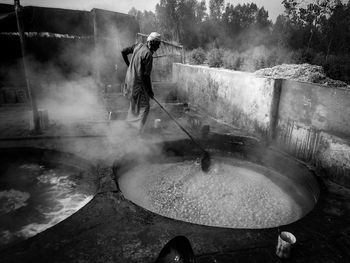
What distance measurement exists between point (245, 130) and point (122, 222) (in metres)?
4.72

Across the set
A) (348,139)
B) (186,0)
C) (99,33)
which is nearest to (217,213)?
(348,139)

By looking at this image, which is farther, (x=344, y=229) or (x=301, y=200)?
(x=301, y=200)

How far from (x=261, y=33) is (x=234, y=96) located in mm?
34508

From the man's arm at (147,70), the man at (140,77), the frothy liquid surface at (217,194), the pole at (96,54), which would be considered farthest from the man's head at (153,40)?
the pole at (96,54)

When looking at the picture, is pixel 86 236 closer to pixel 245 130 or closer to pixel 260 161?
pixel 260 161

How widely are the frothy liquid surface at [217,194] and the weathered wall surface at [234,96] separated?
1.28m

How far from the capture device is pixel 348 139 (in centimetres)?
403

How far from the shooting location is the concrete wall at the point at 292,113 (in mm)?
4195

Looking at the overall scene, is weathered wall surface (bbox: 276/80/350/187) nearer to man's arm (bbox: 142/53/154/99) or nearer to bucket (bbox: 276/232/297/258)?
bucket (bbox: 276/232/297/258)

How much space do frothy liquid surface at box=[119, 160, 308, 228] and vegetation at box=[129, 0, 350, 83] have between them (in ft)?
44.6

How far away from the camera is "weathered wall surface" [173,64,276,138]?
19.6 ft

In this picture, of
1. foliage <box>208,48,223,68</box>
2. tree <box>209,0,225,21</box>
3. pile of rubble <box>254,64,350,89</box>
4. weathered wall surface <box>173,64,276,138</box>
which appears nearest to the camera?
weathered wall surface <box>173,64,276,138</box>

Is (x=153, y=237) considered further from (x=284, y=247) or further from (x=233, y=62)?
(x=233, y=62)

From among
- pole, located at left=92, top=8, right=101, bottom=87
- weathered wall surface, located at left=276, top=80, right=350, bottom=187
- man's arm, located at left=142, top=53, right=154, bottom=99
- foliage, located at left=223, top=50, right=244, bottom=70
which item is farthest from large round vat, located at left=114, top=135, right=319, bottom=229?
foliage, located at left=223, top=50, right=244, bottom=70
